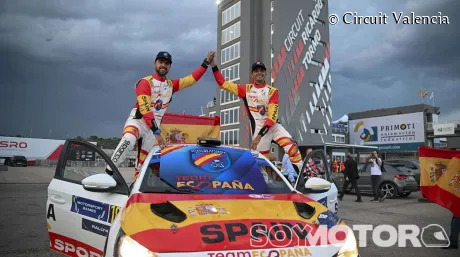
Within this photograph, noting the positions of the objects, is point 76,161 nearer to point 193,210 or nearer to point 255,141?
point 193,210

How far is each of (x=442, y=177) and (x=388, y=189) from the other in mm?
7749

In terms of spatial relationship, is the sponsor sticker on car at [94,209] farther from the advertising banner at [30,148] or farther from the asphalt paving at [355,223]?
the advertising banner at [30,148]

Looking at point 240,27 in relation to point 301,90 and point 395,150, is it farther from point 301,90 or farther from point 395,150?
point 395,150

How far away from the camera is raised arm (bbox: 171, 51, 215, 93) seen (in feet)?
17.8

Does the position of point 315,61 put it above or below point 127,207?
above

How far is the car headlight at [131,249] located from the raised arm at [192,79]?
3713 mm

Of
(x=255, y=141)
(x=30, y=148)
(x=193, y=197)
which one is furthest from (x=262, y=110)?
(x=30, y=148)

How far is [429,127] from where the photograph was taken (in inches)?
1902

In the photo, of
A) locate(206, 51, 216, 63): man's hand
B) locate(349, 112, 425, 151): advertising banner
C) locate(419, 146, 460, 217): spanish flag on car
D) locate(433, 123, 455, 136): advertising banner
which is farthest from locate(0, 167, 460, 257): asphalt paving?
locate(349, 112, 425, 151): advertising banner

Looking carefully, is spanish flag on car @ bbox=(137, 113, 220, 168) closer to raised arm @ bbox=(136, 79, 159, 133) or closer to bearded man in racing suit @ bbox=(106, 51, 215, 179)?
bearded man in racing suit @ bbox=(106, 51, 215, 179)

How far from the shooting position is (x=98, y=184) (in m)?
2.80

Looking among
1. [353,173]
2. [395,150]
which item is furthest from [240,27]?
[353,173]

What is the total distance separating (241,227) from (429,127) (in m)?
55.1

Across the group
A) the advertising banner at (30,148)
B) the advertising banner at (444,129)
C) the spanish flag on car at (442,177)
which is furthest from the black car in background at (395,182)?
the advertising banner at (30,148)
